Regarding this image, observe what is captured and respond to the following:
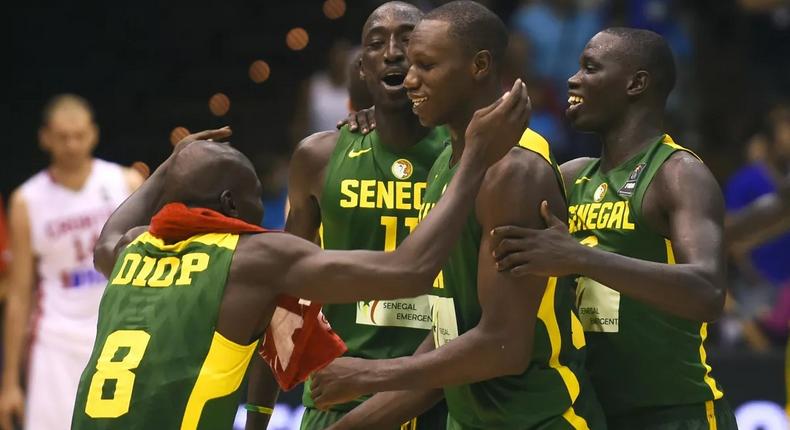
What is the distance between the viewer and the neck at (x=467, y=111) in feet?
16.0

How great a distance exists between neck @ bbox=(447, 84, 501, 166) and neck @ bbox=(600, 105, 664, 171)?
62cm

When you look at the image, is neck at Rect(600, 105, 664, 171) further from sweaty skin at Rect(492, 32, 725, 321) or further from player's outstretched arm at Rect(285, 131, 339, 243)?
player's outstretched arm at Rect(285, 131, 339, 243)

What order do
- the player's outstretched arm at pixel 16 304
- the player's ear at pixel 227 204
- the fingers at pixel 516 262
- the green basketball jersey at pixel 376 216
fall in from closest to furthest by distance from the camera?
the fingers at pixel 516 262
the player's ear at pixel 227 204
the green basketball jersey at pixel 376 216
the player's outstretched arm at pixel 16 304

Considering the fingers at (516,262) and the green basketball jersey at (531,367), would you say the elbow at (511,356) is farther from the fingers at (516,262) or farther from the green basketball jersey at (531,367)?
the fingers at (516,262)

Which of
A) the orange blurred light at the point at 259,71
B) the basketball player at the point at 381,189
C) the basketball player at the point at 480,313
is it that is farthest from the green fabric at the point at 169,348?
the orange blurred light at the point at 259,71

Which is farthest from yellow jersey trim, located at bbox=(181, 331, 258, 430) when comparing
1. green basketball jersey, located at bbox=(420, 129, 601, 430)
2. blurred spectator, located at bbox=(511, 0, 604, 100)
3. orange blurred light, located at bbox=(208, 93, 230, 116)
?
orange blurred light, located at bbox=(208, 93, 230, 116)

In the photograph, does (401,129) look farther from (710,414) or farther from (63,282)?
(63,282)

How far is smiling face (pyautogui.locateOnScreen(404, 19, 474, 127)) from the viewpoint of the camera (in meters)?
4.82

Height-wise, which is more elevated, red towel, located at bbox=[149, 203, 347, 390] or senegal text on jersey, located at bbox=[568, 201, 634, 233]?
senegal text on jersey, located at bbox=[568, 201, 634, 233]

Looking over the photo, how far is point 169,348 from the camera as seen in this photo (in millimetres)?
4574

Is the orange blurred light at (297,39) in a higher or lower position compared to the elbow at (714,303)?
higher

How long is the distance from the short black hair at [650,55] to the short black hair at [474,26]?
66 centimetres

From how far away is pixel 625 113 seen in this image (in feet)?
17.5

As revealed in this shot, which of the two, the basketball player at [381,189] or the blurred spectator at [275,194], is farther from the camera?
the blurred spectator at [275,194]
